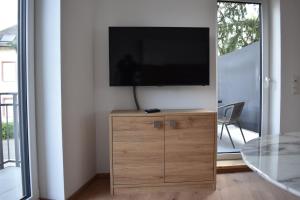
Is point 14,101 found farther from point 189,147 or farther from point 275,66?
point 275,66

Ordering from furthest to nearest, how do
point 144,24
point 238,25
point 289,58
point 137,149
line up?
point 238,25 < point 289,58 < point 144,24 < point 137,149

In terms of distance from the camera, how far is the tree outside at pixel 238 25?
3054 millimetres

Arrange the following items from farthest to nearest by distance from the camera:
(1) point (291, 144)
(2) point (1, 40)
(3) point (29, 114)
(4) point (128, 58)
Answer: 1. (4) point (128, 58)
2. (3) point (29, 114)
3. (2) point (1, 40)
4. (1) point (291, 144)

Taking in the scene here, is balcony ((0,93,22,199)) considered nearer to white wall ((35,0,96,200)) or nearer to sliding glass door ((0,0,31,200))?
sliding glass door ((0,0,31,200))

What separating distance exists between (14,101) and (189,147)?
1658 mm

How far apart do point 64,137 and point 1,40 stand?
0.94m

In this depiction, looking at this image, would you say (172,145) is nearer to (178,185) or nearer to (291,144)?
(178,185)

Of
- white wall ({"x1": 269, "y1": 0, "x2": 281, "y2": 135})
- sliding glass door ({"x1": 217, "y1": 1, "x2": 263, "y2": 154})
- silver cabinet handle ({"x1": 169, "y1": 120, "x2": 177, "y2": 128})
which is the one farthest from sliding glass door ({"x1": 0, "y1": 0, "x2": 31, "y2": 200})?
white wall ({"x1": 269, "y1": 0, "x2": 281, "y2": 135})

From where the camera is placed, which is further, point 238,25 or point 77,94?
point 238,25

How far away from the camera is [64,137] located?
7.22ft

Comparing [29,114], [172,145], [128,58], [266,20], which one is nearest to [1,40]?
[29,114]

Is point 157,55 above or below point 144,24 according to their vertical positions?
below

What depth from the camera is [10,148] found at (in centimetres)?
210

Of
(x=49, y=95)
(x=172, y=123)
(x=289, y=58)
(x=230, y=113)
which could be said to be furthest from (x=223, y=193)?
(x=49, y=95)
